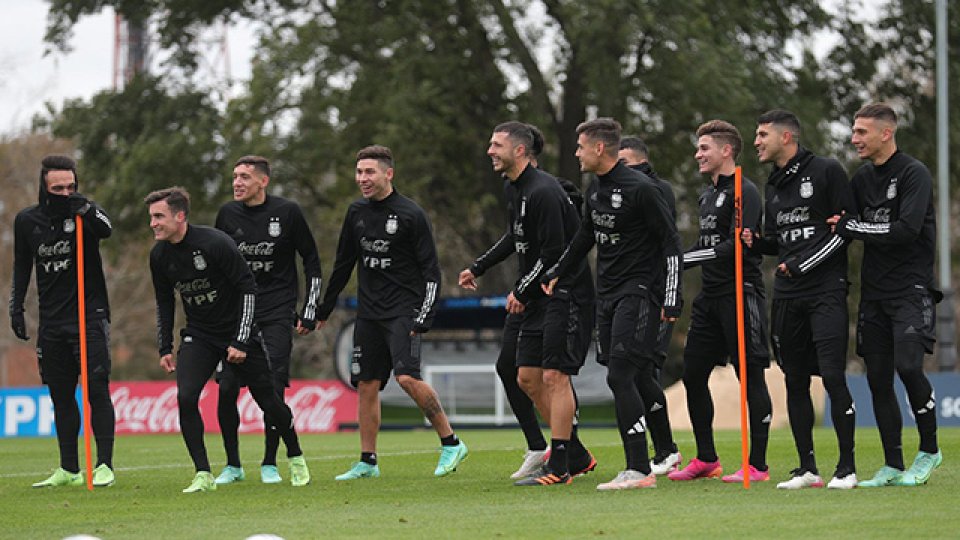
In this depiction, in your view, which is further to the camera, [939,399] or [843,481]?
[939,399]

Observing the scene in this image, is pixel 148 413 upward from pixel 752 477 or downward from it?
downward

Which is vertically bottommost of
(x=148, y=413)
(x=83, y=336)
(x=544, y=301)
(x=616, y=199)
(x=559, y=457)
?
(x=148, y=413)

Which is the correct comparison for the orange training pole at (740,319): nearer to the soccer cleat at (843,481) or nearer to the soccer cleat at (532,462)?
the soccer cleat at (843,481)

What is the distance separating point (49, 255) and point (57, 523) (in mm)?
3615

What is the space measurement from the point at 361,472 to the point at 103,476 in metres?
1.93

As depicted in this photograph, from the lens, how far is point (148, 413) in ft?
95.7

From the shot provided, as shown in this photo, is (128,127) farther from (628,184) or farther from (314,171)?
(628,184)

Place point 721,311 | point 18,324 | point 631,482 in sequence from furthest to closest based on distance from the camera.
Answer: point 18,324, point 721,311, point 631,482

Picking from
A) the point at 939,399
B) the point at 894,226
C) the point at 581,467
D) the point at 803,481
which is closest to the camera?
the point at 894,226

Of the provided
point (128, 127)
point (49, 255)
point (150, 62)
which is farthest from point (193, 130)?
point (49, 255)

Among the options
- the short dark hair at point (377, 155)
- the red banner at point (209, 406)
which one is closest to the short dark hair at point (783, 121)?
the short dark hair at point (377, 155)

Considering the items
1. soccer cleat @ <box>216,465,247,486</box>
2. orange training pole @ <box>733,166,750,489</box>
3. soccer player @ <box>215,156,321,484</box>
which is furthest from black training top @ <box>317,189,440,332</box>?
orange training pole @ <box>733,166,750,489</box>

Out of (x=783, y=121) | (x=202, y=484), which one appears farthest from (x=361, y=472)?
(x=783, y=121)

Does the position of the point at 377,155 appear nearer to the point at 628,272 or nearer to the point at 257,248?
the point at 257,248
